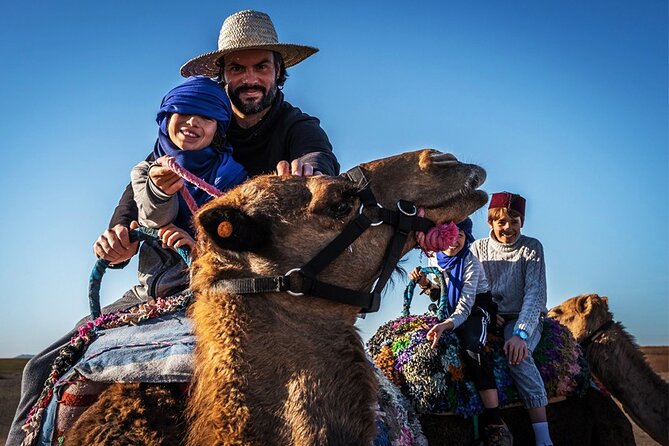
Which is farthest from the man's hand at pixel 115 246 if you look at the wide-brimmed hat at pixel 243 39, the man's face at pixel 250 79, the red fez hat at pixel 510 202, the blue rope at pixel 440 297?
the red fez hat at pixel 510 202

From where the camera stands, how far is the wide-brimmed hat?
4930 mm

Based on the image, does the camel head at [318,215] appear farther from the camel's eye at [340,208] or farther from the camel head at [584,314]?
the camel head at [584,314]

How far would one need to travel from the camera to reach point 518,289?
704 cm

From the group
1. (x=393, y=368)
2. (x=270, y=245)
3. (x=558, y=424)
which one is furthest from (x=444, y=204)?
(x=558, y=424)

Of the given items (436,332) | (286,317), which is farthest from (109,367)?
(436,332)

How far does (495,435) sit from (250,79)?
360 cm

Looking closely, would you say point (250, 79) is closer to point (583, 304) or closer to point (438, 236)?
point (438, 236)

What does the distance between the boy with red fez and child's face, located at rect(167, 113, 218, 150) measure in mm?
3653

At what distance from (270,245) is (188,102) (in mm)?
1160

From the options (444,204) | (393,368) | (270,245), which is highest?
(444,204)

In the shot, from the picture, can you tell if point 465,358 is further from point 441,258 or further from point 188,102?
point 188,102

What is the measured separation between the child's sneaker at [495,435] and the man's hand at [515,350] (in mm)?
Answer: 620

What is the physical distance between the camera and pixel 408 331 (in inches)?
246

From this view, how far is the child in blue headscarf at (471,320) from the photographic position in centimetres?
593
